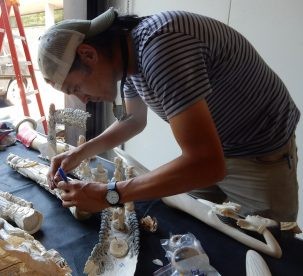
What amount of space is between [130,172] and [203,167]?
0.36 m

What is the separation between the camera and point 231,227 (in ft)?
2.64

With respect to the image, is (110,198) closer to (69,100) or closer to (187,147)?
(187,147)

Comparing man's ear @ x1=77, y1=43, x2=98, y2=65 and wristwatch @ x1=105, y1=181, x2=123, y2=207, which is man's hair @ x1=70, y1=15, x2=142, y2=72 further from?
wristwatch @ x1=105, y1=181, x2=123, y2=207

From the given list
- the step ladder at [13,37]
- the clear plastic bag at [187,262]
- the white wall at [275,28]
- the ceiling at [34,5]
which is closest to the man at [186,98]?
the clear plastic bag at [187,262]

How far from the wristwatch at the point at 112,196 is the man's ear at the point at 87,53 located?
1.01 ft

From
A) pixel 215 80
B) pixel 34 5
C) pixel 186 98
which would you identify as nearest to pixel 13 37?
pixel 34 5

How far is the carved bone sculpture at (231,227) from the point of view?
0.73 metres

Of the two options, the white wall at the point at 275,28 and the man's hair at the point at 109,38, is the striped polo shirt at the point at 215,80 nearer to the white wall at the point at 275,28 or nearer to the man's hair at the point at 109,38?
the man's hair at the point at 109,38

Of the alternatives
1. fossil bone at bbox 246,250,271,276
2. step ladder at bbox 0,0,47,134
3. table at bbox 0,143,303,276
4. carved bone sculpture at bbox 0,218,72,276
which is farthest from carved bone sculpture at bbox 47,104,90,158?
step ladder at bbox 0,0,47,134

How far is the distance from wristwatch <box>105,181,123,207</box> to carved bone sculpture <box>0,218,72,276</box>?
175mm

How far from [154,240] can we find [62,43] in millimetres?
542

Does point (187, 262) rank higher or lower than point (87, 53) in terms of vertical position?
lower

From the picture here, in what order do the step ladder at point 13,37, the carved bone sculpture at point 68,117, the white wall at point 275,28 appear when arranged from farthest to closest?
the step ladder at point 13,37 → the white wall at point 275,28 → the carved bone sculpture at point 68,117

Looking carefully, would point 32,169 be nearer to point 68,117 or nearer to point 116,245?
point 68,117
